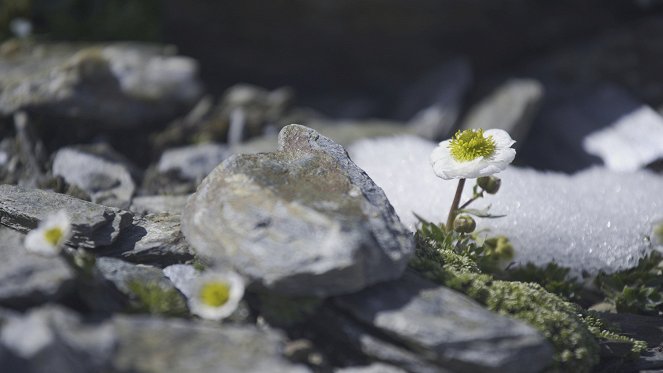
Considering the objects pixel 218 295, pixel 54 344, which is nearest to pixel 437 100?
pixel 218 295

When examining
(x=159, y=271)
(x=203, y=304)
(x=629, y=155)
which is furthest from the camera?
(x=629, y=155)

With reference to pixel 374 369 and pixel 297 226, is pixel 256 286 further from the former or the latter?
pixel 374 369

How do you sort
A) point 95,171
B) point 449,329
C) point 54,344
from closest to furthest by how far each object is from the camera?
1. point 54,344
2. point 449,329
3. point 95,171

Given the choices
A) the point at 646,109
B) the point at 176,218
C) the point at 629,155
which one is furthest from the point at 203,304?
the point at 646,109

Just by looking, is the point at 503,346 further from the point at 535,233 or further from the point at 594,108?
the point at 594,108

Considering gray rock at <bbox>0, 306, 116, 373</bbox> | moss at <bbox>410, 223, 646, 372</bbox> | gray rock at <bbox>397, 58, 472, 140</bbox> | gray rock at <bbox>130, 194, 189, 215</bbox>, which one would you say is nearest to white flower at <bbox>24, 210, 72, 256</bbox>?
gray rock at <bbox>0, 306, 116, 373</bbox>

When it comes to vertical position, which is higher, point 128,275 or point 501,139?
point 501,139

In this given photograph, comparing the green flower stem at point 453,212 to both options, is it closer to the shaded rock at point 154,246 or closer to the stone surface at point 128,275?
the shaded rock at point 154,246
